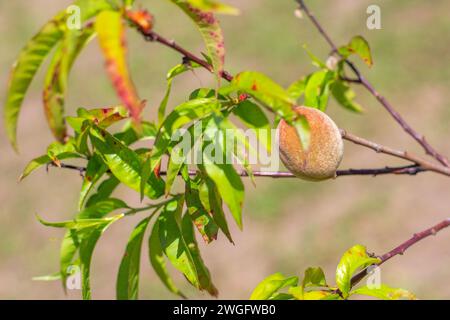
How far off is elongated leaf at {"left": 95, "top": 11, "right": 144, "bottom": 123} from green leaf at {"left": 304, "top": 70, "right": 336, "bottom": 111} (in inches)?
25.5

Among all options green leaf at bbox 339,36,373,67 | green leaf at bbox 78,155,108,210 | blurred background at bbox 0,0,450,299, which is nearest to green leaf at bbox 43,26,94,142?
green leaf at bbox 78,155,108,210

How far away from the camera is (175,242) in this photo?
39.0 inches

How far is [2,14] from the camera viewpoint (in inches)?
244

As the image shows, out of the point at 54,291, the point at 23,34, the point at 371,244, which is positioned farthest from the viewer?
the point at 23,34

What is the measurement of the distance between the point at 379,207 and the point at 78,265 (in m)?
2.55

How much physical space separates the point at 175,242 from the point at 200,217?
59mm

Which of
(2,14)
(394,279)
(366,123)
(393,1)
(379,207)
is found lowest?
(394,279)

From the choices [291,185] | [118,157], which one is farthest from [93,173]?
[291,185]

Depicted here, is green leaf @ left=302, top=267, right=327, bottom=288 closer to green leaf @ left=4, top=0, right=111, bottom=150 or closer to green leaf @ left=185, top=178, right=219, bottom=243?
green leaf @ left=185, top=178, right=219, bottom=243

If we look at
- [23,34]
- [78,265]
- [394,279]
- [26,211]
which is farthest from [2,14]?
[78,265]

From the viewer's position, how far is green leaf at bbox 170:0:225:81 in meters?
0.78
